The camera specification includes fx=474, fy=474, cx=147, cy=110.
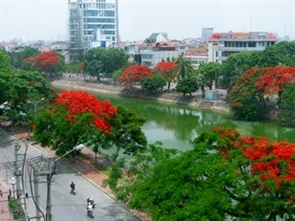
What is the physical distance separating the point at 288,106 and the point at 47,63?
3755 cm

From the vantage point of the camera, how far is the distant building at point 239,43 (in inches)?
2078

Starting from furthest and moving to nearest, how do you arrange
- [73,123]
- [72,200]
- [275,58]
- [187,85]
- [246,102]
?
[187,85]
[275,58]
[246,102]
[73,123]
[72,200]

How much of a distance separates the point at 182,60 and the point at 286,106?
45.0 ft

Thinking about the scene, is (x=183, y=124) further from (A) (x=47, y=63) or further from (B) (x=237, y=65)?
(A) (x=47, y=63)

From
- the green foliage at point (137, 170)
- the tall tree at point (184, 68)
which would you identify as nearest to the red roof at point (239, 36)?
the tall tree at point (184, 68)

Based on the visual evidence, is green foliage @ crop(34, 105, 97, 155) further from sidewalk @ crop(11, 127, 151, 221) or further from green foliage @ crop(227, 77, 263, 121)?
green foliage @ crop(227, 77, 263, 121)

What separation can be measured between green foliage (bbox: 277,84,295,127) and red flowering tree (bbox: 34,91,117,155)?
591 inches

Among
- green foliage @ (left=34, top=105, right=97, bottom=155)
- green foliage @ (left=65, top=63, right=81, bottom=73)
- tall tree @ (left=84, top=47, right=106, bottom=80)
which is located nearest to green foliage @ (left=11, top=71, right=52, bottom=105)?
green foliage @ (left=34, top=105, right=97, bottom=155)

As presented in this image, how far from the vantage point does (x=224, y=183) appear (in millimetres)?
11930

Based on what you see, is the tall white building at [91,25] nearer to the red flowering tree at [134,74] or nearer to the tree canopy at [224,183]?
the red flowering tree at [134,74]

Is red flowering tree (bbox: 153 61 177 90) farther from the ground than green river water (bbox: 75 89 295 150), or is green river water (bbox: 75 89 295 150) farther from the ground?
red flowering tree (bbox: 153 61 177 90)

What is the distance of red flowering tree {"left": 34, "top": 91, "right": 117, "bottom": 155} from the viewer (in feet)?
66.3

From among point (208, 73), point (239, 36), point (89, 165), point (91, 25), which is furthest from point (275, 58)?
point (91, 25)

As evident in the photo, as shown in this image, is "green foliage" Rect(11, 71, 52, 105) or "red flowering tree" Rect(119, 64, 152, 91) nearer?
"green foliage" Rect(11, 71, 52, 105)
